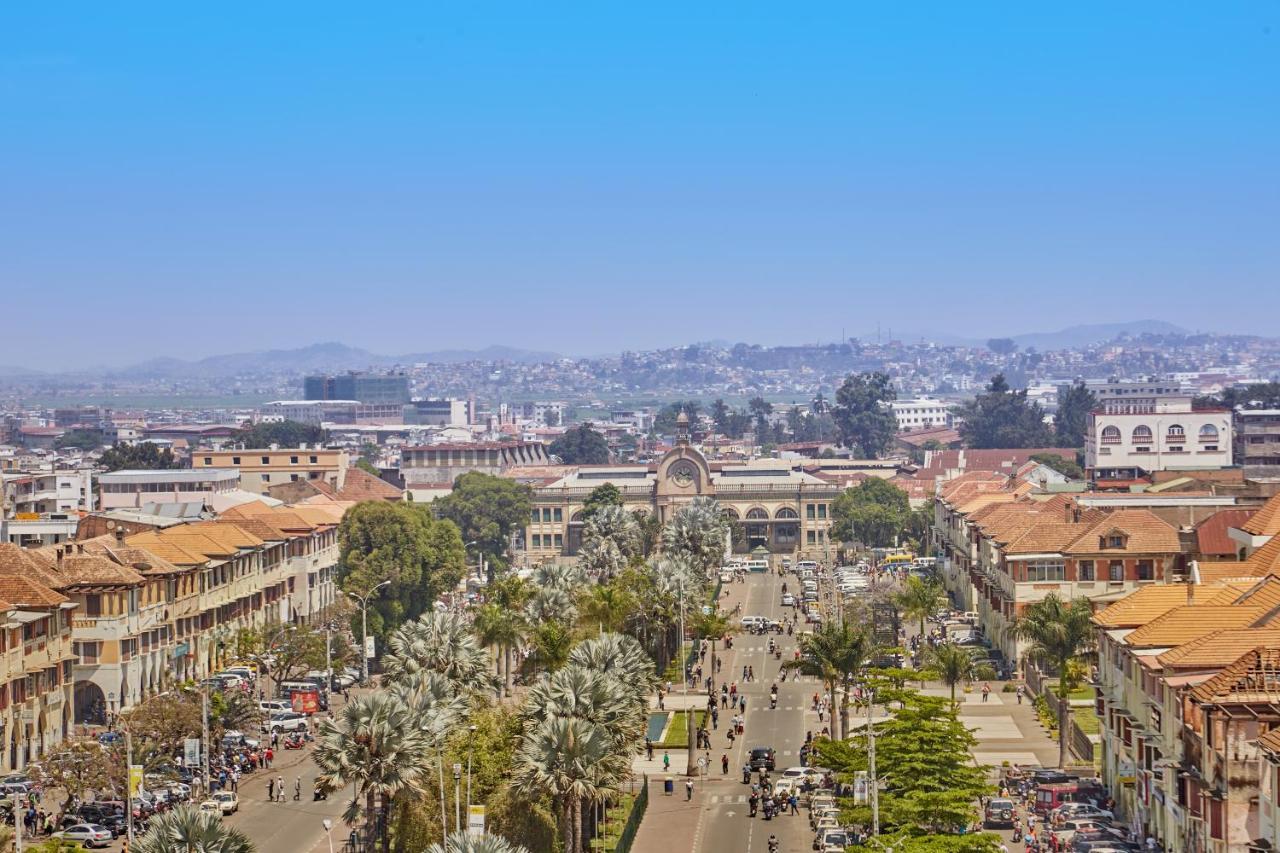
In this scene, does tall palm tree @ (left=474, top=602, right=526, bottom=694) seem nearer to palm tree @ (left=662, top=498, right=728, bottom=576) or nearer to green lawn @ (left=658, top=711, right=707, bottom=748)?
green lawn @ (left=658, top=711, right=707, bottom=748)

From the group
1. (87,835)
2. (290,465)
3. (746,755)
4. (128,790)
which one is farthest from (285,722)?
(290,465)

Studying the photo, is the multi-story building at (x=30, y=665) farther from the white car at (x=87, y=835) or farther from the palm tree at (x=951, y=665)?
the palm tree at (x=951, y=665)

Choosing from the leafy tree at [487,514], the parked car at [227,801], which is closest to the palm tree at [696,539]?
the leafy tree at [487,514]

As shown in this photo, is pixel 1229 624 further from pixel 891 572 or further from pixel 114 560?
pixel 891 572

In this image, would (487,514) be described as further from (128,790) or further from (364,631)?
(128,790)

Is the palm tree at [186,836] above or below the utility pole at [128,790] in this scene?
above

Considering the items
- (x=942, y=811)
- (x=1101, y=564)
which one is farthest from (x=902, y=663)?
(x=942, y=811)

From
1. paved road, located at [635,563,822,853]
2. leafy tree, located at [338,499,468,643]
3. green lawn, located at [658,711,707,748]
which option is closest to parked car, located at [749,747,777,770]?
paved road, located at [635,563,822,853]
